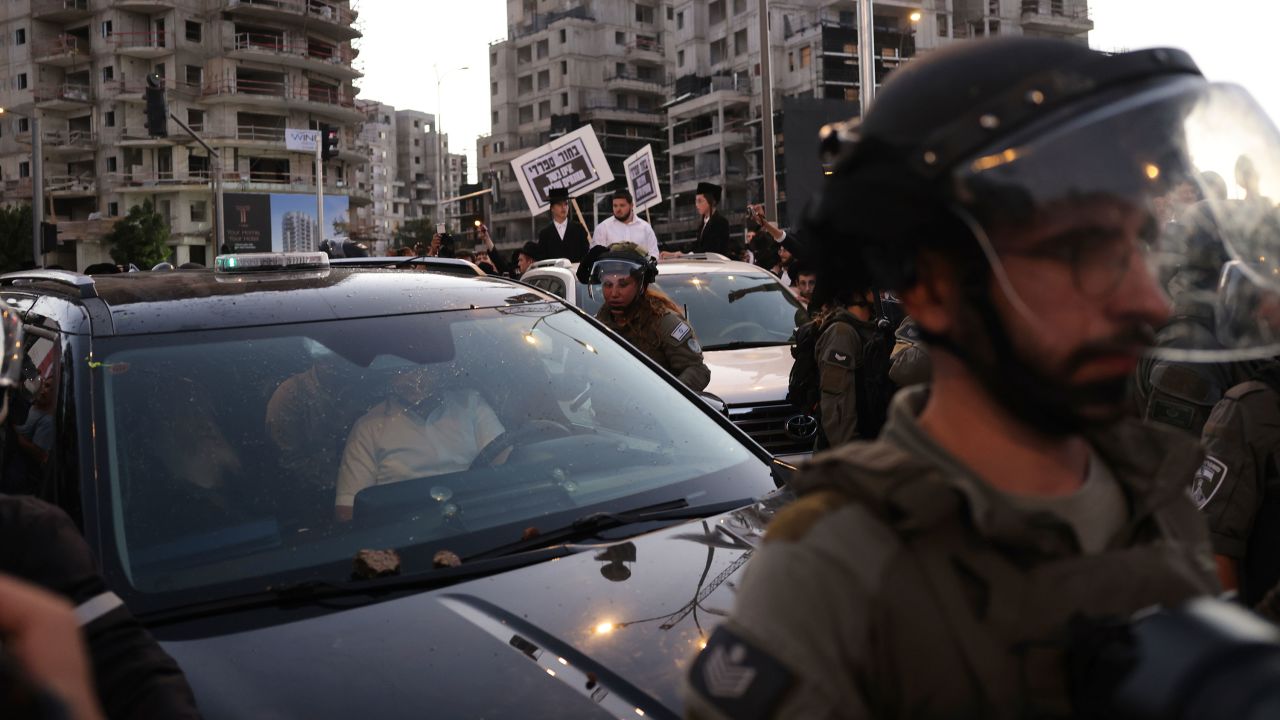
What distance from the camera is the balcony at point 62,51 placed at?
72625 mm

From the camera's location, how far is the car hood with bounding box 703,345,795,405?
729cm

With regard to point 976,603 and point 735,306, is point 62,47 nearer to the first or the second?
point 735,306

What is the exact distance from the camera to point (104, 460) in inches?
111

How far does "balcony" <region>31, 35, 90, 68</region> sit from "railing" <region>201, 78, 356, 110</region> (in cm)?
883

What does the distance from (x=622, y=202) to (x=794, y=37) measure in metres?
66.6

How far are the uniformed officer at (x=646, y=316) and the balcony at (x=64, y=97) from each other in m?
74.0

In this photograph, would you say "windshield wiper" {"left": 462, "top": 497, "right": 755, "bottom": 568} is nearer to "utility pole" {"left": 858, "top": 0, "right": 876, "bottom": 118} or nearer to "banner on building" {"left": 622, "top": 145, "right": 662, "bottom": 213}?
"utility pole" {"left": 858, "top": 0, "right": 876, "bottom": 118}

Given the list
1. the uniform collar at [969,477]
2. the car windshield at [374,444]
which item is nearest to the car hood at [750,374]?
the car windshield at [374,444]

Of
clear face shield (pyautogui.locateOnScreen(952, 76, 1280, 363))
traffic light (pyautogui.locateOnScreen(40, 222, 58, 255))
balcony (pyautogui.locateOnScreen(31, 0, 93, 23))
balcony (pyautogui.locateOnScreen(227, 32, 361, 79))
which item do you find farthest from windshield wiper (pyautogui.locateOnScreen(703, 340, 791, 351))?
balcony (pyautogui.locateOnScreen(31, 0, 93, 23))

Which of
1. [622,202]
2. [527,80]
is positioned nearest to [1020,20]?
[527,80]

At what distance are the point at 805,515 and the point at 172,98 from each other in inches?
2933

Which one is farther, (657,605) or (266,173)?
(266,173)

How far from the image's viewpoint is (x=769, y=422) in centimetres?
725

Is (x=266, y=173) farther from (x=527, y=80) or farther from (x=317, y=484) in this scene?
(x=317, y=484)
